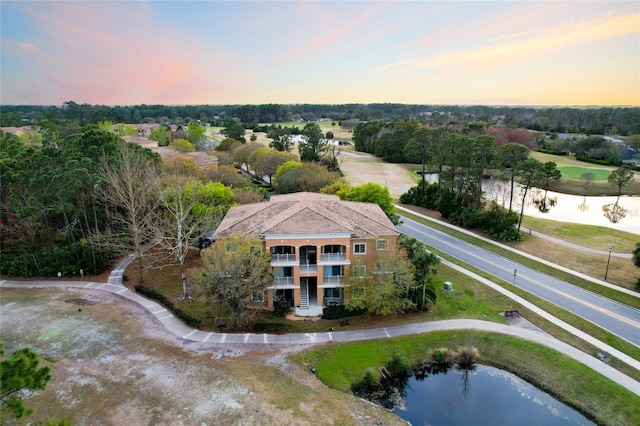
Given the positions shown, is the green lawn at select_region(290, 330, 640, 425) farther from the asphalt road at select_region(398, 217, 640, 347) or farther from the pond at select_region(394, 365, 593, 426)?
the asphalt road at select_region(398, 217, 640, 347)

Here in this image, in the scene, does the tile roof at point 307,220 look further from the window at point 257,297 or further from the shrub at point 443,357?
the shrub at point 443,357

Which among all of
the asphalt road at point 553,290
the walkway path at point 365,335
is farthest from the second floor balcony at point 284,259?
the asphalt road at point 553,290

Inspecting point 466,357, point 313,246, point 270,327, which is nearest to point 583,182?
point 466,357

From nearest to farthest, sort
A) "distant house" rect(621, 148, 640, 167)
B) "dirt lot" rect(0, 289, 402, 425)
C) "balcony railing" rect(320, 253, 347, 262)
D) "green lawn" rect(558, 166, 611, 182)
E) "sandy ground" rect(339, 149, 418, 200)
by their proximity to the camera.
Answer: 1. "dirt lot" rect(0, 289, 402, 425)
2. "balcony railing" rect(320, 253, 347, 262)
3. "sandy ground" rect(339, 149, 418, 200)
4. "green lawn" rect(558, 166, 611, 182)
5. "distant house" rect(621, 148, 640, 167)

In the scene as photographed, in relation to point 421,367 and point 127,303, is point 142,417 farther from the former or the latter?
point 421,367

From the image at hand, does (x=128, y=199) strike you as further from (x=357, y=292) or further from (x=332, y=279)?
(x=357, y=292)

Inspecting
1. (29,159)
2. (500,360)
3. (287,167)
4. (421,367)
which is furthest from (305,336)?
(287,167)

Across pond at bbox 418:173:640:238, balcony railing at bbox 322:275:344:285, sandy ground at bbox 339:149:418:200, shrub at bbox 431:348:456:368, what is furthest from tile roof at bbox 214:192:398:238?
sandy ground at bbox 339:149:418:200
